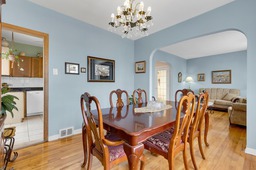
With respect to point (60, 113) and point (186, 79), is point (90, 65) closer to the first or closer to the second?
point (60, 113)

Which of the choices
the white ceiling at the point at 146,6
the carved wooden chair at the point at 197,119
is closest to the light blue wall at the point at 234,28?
the white ceiling at the point at 146,6

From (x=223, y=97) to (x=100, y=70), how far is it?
5344 millimetres

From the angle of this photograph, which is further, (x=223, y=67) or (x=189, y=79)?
(x=189, y=79)

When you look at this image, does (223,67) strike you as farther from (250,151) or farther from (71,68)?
(71,68)

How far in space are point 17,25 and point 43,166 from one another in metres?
2.29

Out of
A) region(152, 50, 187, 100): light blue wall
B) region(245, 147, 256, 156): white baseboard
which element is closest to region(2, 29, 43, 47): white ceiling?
region(152, 50, 187, 100): light blue wall

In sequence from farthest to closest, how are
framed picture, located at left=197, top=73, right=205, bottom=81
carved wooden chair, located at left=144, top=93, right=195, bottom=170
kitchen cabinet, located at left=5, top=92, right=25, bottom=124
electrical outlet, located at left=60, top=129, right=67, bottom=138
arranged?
framed picture, located at left=197, top=73, right=205, bottom=81
kitchen cabinet, located at left=5, top=92, right=25, bottom=124
electrical outlet, located at left=60, top=129, right=67, bottom=138
carved wooden chair, located at left=144, top=93, right=195, bottom=170

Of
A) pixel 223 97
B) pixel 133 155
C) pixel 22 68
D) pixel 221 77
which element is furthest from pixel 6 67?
pixel 221 77

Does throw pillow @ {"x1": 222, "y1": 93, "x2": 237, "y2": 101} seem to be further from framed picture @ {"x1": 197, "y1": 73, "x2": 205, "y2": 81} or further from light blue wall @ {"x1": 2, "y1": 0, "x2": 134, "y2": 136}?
light blue wall @ {"x1": 2, "y1": 0, "x2": 134, "y2": 136}

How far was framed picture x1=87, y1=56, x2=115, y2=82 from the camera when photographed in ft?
10.4

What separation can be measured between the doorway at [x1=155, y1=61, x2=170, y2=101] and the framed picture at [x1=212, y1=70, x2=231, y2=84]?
2.23 meters

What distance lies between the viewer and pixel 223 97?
18.1 ft

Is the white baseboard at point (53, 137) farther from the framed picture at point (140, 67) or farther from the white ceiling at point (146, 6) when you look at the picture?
the framed picture at point (140, 67)

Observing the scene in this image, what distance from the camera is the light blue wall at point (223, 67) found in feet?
17.7
